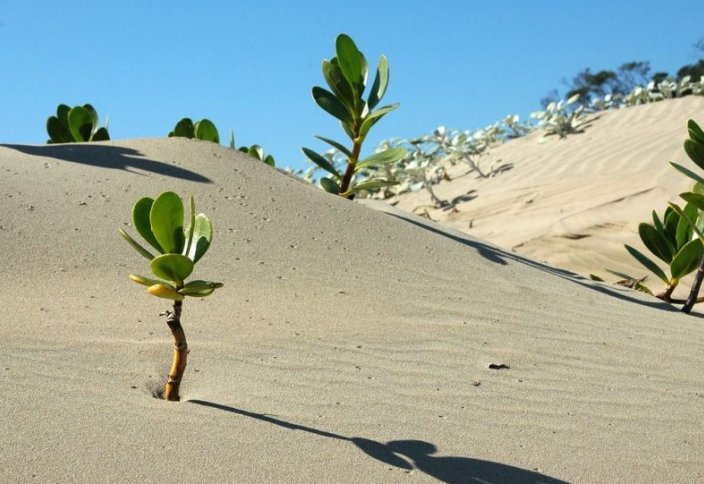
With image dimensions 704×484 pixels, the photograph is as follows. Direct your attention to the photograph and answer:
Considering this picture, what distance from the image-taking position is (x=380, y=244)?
5.27 m

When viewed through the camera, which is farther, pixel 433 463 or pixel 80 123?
pixel 80 123

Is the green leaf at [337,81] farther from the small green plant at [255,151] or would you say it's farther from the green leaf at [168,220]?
the green leaf at [168,220]

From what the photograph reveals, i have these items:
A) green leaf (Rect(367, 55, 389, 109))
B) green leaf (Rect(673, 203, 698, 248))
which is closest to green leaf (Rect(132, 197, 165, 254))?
green leaf (Rect(367, 55, 389, 109))

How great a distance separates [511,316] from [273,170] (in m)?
2.25

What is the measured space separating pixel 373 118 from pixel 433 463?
12.5 feet

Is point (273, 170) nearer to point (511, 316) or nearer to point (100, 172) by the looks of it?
point (100, 172)

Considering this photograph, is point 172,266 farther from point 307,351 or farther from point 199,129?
point 199,129

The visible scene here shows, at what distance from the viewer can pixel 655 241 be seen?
20.0 feet

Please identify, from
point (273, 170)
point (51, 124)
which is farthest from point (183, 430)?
point (51, 124)

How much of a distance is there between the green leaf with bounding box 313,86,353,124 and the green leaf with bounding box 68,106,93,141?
1.82 m

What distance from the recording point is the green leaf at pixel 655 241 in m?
6.01

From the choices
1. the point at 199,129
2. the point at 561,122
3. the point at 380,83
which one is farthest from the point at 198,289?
the point at 561,122

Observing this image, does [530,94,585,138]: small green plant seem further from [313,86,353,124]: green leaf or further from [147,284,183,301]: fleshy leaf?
[147,284,183,301]: fleshy leaf

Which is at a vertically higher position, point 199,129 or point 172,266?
point 199,129
